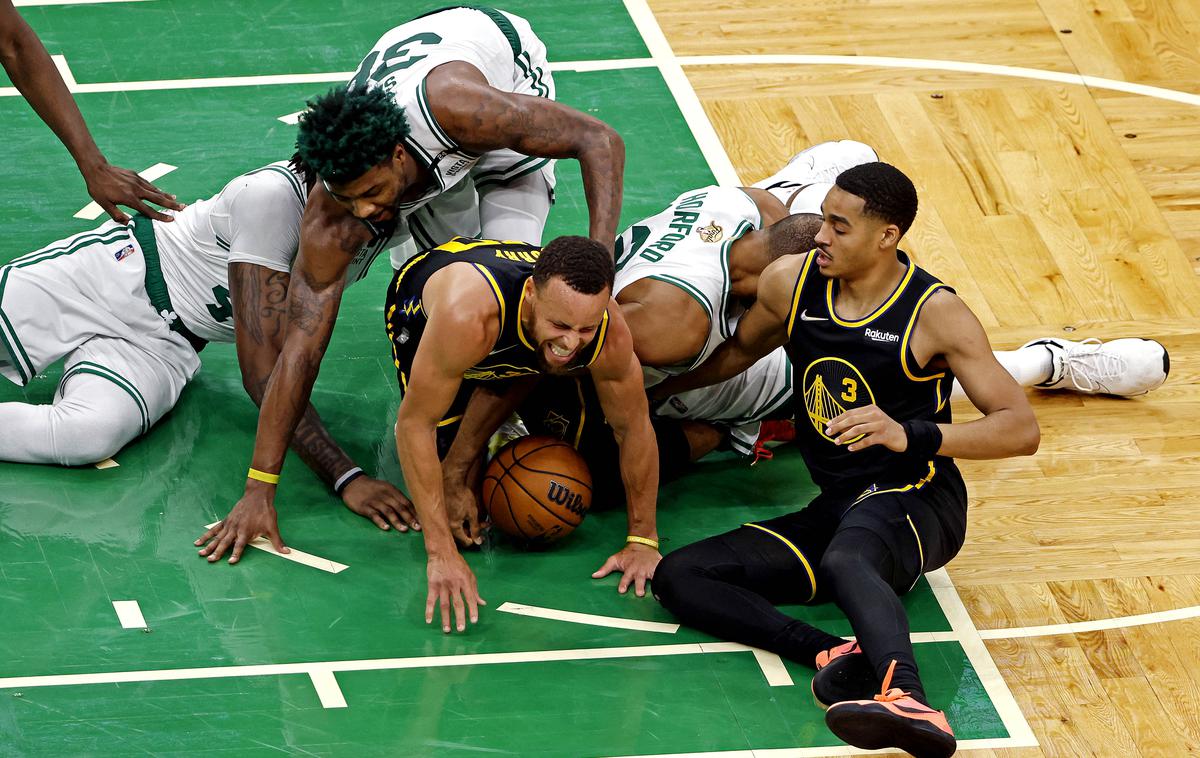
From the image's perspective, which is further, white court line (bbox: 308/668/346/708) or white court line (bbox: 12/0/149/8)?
white court line (bbox: 12/0/149/8)

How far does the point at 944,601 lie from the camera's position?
6.32m

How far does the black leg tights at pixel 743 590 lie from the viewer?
588 cm

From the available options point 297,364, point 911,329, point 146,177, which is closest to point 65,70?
point 146,177

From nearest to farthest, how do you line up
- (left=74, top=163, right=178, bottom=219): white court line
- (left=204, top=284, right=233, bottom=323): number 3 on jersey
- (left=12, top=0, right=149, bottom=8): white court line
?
(left=204, top=284, right=233, bottom=323): number 3 on jersey, (left=74, top=163, right=178, bottom=219): white court line, (left=12, top=0, right=149, bottom=8): white court line

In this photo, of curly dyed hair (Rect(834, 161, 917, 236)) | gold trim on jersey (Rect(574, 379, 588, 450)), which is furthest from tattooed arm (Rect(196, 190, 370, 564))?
curly dyed hair (Rect(834, 161, 917, 236))

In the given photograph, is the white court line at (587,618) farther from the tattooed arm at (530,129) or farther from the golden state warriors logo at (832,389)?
the tattooed arm at (530,129)

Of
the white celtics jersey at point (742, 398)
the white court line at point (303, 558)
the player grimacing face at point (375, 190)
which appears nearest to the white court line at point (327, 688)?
the white court line at point (303, 558)

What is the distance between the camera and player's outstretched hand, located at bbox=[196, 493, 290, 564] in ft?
20.6

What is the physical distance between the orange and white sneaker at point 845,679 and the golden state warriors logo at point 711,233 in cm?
169

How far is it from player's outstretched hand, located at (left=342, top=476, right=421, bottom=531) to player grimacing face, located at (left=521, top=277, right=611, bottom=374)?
1104 mm

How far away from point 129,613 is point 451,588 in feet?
3.72

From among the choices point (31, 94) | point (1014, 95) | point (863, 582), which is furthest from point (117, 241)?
point (1014, 95)

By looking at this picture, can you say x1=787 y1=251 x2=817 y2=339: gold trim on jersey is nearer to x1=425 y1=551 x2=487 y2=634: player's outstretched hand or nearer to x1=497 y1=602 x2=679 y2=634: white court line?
x1=497 y1=602 x2=679 y2=634: white court line

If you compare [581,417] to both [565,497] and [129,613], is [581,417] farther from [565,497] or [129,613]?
[129,613]
